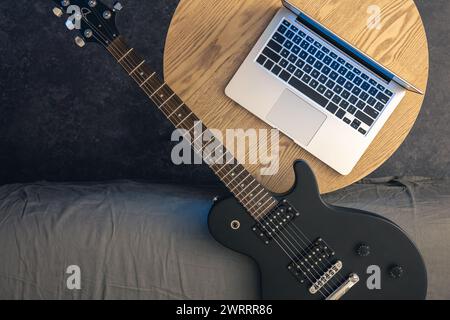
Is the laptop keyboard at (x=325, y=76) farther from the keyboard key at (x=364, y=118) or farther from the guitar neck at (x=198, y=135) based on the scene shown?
the guitar neck at (x=198, y=135)

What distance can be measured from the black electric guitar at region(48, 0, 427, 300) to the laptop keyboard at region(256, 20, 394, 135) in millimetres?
190

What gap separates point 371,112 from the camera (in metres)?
1.30

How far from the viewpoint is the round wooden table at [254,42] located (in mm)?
1301

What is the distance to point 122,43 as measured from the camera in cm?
127

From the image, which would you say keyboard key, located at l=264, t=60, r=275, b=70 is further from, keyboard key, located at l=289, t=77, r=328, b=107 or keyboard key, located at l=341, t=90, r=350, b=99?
keyboard key, located at l=341, t=90, r=350, b=99

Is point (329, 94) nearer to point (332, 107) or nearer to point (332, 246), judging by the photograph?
point (332, 107)

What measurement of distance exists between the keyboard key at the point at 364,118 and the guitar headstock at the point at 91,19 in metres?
0.60

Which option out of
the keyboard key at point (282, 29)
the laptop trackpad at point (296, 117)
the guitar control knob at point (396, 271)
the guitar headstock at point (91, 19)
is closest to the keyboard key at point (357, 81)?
A: the laptop trackpad at point (296, 117)

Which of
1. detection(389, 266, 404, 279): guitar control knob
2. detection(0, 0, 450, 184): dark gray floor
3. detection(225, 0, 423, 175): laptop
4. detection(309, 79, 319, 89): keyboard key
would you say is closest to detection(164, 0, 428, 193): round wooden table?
detection(225, 0, 423, 175): laptop

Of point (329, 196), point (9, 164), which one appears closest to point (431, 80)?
point (329, 196)

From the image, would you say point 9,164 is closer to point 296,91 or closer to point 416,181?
point 296,91

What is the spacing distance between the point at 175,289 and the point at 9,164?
0.86 metres

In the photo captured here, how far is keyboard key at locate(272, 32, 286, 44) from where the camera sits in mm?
1312

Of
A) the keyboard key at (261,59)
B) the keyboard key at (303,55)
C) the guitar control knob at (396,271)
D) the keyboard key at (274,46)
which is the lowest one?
the guitar control knob at (396,271)
